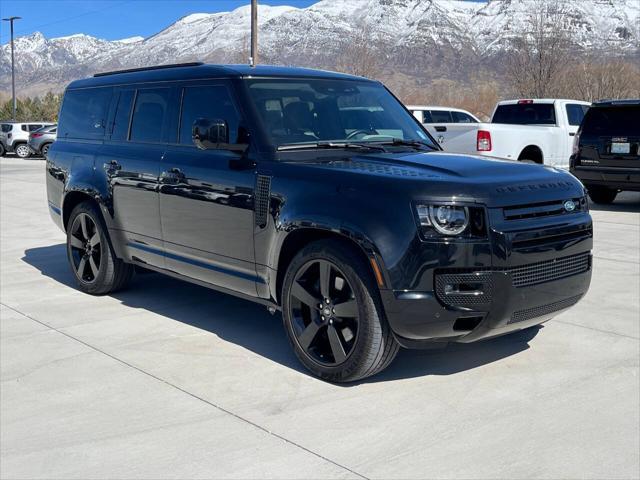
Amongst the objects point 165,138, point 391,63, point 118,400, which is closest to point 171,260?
point 165,138

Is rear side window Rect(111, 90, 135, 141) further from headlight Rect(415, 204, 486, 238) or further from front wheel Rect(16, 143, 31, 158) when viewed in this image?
front wheel Rect(16, 143, 31, 158)

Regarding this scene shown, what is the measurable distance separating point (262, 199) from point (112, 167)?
2.04 m

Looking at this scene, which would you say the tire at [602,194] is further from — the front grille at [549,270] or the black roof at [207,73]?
the front grille at [549,270]

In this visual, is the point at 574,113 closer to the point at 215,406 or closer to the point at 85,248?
the point at 85,248

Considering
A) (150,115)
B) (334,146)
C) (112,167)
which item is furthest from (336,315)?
(112,167)

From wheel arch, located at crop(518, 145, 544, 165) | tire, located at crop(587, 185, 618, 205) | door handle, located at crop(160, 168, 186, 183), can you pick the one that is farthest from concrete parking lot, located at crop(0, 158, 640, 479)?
wheel arch, located at crop(518, 145, 544, 165)

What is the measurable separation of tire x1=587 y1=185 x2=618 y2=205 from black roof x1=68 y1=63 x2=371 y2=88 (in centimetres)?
910

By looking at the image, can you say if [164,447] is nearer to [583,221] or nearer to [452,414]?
[452,414]

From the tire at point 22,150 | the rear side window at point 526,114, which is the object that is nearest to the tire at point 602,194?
the rear side window at point 526,114

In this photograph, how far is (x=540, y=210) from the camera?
4648mm

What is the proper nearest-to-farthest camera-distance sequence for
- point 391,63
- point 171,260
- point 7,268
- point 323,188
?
1. point 323,188
2. point 171,260
3. point 7,268
4. point 391,63

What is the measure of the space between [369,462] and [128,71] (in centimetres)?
444

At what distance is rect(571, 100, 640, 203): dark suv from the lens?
12.9m

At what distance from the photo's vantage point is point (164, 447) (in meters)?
3.98
